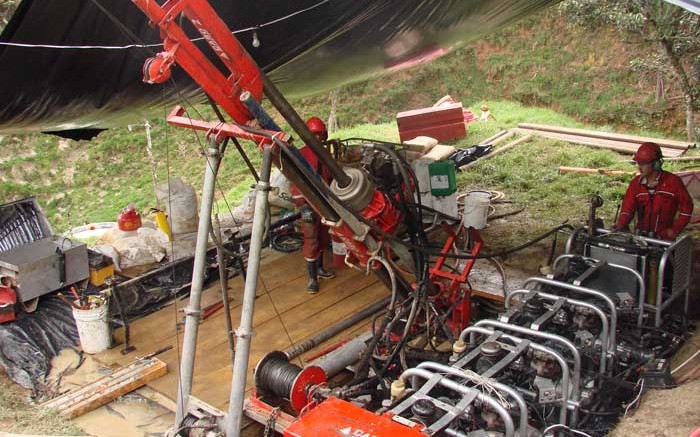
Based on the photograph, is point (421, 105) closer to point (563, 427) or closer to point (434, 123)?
point (434, 123)

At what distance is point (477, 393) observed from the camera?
307 cm

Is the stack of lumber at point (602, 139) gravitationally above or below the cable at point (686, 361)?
above

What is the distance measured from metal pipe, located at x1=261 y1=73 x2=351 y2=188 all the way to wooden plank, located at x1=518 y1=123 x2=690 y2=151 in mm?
8305

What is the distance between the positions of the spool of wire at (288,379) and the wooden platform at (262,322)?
2.10ft

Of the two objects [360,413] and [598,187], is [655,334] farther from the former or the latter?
[598,187]

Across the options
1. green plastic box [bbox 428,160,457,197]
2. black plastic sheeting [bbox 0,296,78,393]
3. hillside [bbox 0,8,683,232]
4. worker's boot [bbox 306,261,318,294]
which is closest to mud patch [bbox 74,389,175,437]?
black plastic sheeting [bbox 0,296,78,393]

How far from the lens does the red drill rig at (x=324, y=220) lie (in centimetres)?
345

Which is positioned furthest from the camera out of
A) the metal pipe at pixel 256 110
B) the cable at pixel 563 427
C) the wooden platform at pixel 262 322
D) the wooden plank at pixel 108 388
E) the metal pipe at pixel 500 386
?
the wooden platform at pixel 262 322

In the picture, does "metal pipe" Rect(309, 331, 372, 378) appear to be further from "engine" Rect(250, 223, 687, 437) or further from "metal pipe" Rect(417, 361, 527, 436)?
"metal pipe" Rect(417, 361, 527, 436)

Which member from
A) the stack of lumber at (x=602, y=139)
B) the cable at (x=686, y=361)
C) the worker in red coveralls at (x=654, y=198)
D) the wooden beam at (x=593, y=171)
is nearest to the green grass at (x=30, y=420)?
the cable at (x=686, y=361)

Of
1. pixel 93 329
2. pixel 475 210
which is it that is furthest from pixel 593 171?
pixel 93 329

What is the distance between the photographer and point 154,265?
22.6ft

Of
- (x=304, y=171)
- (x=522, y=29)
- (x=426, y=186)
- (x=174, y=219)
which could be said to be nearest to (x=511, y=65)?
(x=522, y=29)

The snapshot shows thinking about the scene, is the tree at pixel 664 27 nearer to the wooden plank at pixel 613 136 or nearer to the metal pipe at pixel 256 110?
the wooden plank at pixel 613 136
